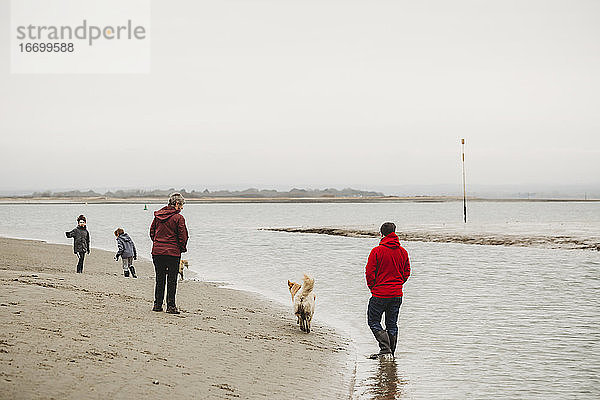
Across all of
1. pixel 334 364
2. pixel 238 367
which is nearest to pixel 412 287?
pixel 334 364

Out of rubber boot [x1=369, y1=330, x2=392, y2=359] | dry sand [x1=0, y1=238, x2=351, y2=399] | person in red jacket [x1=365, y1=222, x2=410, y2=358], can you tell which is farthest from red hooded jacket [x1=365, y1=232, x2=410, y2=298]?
dry sand [x1=0, y1=238, x2=351, y2=399]

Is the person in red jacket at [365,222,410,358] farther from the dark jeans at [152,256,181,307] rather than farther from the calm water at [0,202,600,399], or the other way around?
the dark jeans at [152,256,181,307]

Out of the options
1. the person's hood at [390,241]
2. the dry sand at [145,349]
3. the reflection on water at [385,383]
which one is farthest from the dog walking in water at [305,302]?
the person's hood at [390,241]

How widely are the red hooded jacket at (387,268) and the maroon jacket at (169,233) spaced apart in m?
3.07

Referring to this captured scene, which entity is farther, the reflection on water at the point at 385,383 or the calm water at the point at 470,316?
the calm water at the point at 470,316

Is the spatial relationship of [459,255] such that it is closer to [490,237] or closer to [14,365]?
[490,237]

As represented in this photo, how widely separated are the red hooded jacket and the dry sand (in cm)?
127

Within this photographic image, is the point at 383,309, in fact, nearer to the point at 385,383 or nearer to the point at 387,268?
the point at 387,268

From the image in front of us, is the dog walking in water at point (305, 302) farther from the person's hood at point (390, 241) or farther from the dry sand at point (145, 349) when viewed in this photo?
the person's hood at point (390, 241)

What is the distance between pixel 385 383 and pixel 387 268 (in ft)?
5.05

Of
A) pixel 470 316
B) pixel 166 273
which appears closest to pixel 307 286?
pixel 166 273

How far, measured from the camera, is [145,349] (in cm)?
733

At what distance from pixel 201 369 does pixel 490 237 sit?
32246mm

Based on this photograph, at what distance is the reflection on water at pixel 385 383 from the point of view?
7.54 meters
